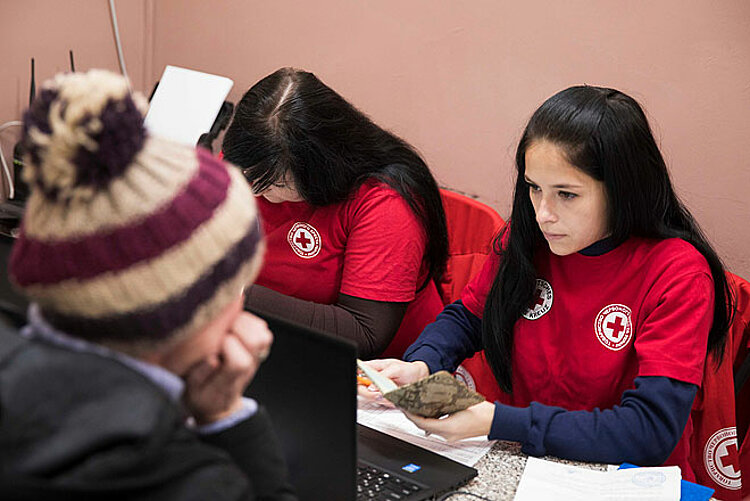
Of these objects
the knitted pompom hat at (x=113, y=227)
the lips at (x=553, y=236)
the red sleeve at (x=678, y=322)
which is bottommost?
the red sleeve at (x=678, y=322)

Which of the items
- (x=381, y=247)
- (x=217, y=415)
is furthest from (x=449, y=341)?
(x=217, y=415)

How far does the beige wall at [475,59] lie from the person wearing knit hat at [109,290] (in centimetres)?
163

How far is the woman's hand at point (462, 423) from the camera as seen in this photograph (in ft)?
3.98

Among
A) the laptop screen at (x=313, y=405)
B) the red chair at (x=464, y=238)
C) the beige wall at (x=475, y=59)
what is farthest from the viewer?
the beige wall at (x=475, y=59)

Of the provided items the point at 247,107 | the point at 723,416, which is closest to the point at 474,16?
the point at 247,107

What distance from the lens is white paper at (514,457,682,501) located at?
1.10m

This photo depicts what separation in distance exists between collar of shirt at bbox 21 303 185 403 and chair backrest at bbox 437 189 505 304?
1.24m

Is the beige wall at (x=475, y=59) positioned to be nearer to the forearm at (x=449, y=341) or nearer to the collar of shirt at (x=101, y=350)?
the forearm at (x=449, y=341)

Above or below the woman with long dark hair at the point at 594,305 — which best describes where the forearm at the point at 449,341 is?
below

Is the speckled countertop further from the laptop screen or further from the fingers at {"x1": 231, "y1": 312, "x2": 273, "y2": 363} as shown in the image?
the fingers at {"x1": 231, "y1": 312, "x2": 273, "y2": 363}

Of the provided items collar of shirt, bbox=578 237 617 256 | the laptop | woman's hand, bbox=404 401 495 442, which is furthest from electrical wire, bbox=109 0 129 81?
the laptop

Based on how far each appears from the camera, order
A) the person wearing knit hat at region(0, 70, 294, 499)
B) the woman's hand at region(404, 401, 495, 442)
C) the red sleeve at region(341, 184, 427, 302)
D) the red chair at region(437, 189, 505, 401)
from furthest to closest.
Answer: the red chair at region(437, 189, 505, 401) → the red sleeve at region(341, 184, 427, 302) → the woman's hand at region(404, 401, 495, 442) → the person wearing knit hat at region(0, 70, 294, 499)

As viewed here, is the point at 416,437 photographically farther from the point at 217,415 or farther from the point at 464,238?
the point at 464,238

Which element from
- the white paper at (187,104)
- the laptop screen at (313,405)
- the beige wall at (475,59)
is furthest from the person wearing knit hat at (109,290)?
the white paper at (187,104)
